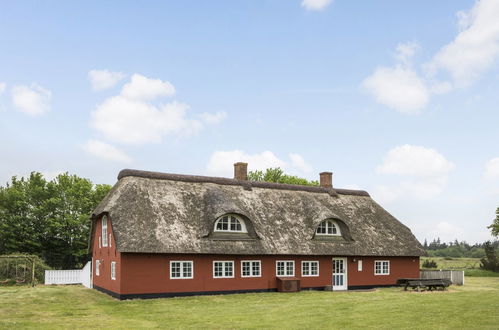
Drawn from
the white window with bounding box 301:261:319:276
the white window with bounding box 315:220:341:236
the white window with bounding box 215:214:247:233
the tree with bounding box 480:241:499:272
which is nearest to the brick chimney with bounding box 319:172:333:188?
the white window with bounding box 315:220:341:236

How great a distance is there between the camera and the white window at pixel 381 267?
32438 mm

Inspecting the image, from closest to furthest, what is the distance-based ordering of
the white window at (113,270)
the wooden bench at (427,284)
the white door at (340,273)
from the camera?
the white window at (113,270)
the wooden bench at (427,284)
the white door at (340,273)

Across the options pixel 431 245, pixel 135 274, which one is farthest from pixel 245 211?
pixel 431 245

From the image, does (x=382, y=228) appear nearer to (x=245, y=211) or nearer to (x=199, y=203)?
(x=245, y=211)

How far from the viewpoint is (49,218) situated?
150 ft

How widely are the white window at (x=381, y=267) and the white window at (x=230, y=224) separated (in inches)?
386

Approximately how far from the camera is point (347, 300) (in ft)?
77.1

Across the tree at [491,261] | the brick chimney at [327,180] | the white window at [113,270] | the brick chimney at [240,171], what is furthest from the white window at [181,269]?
the tree at [491,261]

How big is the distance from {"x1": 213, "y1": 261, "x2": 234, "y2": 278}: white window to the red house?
55mm

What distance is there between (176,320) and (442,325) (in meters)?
9.26

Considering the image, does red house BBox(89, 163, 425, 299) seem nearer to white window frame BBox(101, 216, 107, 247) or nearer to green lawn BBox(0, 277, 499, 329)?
white window frame BBox(101, 216, 107, 247)

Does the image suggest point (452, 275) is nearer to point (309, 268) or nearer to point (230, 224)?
point (309, 268)

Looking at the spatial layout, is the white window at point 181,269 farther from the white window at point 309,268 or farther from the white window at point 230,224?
the white window at point 309,268

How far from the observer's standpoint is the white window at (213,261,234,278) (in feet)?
89.0
